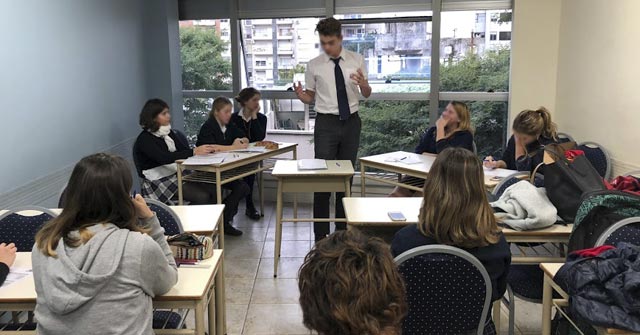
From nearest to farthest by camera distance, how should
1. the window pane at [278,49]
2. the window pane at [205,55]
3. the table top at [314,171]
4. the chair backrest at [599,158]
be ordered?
the table top at [314,171] → the chair backrest at [599,158] → the window pane at [278,49] → the window pane at [205,55]

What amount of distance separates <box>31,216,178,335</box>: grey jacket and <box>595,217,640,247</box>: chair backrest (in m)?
1.68

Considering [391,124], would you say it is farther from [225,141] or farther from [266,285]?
[266,285]

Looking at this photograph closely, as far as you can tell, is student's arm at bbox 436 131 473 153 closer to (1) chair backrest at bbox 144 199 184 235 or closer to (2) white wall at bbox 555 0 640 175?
(2) white wall at bbox 555 0 640 175

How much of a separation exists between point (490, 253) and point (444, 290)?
0.24 meters

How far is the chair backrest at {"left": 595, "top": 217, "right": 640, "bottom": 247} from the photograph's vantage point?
2.08 metres

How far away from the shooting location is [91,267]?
5.32ft

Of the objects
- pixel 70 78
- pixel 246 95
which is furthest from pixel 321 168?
pixel 70 78

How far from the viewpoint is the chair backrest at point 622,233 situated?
208 cm

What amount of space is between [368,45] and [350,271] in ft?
16.0

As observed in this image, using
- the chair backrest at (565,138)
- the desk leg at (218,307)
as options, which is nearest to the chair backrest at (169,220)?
the desk leg at (218,307)

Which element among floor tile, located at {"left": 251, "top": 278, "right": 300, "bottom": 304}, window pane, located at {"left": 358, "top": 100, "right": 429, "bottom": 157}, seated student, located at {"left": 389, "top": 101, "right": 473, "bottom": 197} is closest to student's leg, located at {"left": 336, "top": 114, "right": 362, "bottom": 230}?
seated student, located at {"left": 389, "top": 101, "right": 473, "bottom": 197}

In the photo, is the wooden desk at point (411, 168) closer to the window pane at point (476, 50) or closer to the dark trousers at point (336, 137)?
the dark trousers at point (336, 137)

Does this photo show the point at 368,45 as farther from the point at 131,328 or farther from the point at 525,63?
the point at 131,328

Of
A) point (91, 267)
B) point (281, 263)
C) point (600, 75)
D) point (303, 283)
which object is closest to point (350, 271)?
point (303, 283)
